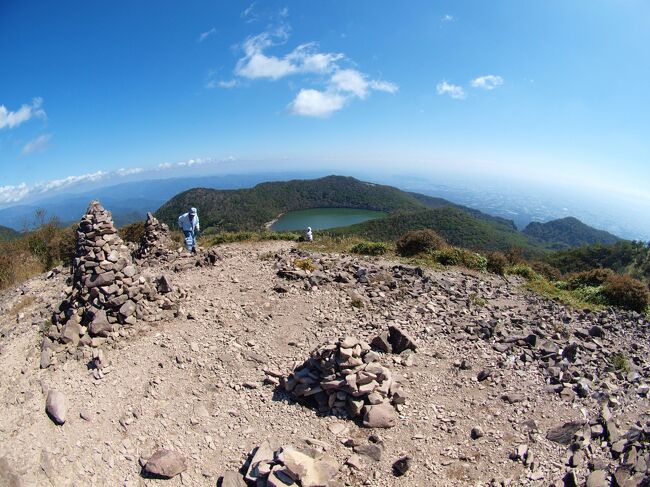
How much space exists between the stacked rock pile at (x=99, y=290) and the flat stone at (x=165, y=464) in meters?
3.58

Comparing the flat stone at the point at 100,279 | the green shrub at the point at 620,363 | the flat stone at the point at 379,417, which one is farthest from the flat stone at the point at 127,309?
the green shrub at the point at 620,363

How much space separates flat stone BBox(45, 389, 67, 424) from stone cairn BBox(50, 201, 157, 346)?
1.40 m

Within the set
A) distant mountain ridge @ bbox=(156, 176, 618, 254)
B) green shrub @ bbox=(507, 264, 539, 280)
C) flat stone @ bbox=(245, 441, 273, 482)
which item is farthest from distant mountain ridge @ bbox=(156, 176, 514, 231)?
flat stone @ bbox=(245, 441, 273, 482)

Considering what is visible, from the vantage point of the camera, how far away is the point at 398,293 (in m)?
10.6

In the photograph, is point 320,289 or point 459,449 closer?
point 459,449

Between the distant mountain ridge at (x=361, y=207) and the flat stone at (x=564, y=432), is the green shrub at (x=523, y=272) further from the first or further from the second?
the distant mountain ridge at (x=361, y=207)

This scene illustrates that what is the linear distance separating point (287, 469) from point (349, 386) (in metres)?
1.83

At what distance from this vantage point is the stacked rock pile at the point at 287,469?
4.53m

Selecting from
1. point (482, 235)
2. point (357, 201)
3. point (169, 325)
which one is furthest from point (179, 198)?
point (169, 325)

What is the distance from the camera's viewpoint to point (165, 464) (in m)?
4.99

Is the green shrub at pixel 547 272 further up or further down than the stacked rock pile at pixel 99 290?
further down

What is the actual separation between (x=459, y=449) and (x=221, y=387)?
14.6ft

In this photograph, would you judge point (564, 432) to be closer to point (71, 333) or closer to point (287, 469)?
point (287, 469)

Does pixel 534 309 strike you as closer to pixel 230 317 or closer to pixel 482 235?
pixel 230 317
